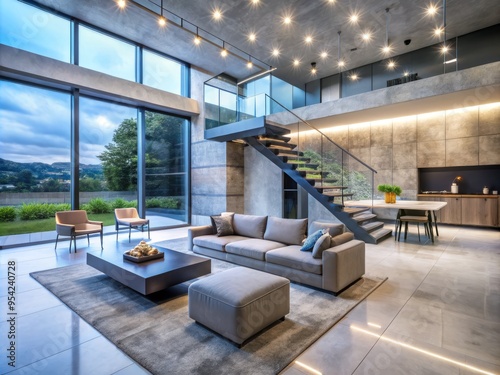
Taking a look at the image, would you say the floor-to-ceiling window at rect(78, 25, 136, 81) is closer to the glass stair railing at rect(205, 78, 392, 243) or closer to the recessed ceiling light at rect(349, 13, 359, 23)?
the glass stair railing at rect(205, 78, 392, 243)

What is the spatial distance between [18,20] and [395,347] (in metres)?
8.60

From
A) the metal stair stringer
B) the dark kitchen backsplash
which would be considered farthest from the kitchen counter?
the metal stair stringer

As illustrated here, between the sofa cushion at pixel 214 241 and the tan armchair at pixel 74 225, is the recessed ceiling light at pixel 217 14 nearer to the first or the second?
the sofa cushion at pixel 214 241

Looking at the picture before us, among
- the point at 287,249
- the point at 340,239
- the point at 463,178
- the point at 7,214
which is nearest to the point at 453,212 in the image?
the point at 463,178

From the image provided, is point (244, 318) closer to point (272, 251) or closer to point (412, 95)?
point (272, 251)

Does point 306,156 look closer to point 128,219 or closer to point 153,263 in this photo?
point 128,219

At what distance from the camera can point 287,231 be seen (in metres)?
4.31

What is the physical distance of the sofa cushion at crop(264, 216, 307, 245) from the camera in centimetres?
421

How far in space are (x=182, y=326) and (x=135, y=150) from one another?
6364mm

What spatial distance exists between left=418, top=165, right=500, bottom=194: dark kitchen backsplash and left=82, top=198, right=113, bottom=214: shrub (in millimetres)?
9377

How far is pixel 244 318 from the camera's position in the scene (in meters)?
2.19

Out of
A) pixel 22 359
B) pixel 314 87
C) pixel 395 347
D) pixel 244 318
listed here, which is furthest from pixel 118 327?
pixel 314 87

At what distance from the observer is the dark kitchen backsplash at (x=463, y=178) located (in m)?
7.43

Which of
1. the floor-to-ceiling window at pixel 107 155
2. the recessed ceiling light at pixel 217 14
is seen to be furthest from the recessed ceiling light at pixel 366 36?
the floor-to-ceiling window at pixel 107 155
